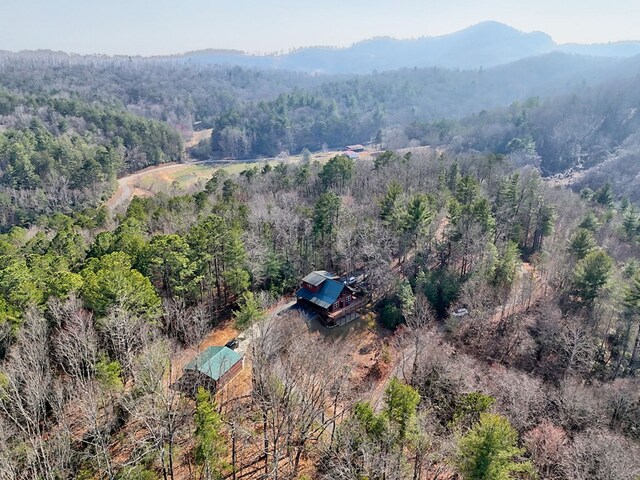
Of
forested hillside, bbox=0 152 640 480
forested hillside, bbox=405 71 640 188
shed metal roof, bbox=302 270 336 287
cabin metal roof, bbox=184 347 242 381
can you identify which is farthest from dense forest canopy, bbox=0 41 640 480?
forested hillside, bbox=405 71 640 188

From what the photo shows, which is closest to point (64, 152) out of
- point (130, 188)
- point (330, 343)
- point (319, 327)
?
point (130, 188)

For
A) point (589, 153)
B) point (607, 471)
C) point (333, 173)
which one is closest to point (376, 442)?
point (607, 471)

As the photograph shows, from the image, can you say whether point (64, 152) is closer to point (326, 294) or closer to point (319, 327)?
point (326, 294)

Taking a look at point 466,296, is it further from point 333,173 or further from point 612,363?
point 333,173

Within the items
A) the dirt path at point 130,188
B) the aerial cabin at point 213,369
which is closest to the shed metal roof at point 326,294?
the aerial cabin at point 213,369

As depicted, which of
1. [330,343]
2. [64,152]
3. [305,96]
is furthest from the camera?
[305,96]

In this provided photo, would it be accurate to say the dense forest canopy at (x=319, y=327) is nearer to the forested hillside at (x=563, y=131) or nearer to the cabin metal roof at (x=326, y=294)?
the cabin metal roof at (x=326, y=294)

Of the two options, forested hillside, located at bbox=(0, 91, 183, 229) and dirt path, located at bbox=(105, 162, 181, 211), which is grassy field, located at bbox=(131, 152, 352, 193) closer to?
dirt path, located at bbox=(105, 162, 181, 211)
